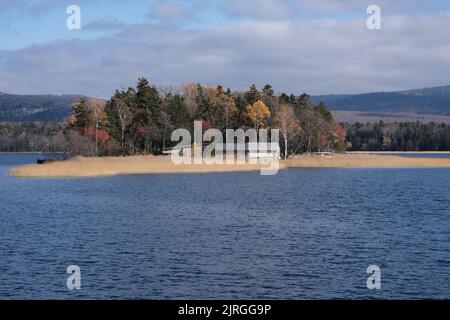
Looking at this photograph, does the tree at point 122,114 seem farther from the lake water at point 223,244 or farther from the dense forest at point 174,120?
the lake water at point 223,244

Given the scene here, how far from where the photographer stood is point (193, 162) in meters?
95.1

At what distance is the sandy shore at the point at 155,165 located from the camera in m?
77.5

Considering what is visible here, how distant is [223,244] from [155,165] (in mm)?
54284

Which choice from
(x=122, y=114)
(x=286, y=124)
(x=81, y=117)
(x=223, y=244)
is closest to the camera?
(x=223, y=244)

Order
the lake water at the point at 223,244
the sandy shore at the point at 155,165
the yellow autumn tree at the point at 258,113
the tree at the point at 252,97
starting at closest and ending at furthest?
the lake water at the point at 223,244 < the sandy shore at the point at 155,165 < the yellow autumn tree at the point at 258,113 < the tree at the point at 252,97

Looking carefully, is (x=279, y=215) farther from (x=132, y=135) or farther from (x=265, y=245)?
(x=132, y=135)

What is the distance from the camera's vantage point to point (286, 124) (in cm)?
11006

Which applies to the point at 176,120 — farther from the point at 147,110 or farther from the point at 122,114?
the point at 122,114

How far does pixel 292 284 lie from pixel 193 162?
72.3m

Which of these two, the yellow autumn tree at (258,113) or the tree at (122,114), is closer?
the tree at (122,114)

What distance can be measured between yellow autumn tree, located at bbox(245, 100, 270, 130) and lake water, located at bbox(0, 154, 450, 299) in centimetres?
5695

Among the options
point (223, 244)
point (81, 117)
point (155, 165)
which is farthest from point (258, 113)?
point (223, 244)

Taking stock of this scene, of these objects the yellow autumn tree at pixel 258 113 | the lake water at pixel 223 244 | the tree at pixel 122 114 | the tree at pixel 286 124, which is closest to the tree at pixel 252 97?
A: the yellow autumn tree at pixel 258 113

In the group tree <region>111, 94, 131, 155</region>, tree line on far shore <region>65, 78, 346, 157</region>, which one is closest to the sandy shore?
tree line on far shore <region>65, 78, 346, 157</region>
